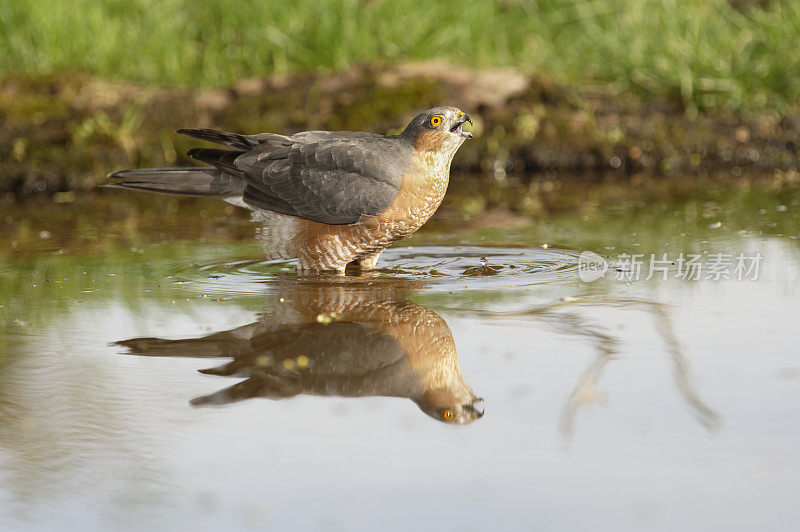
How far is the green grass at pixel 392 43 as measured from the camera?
32.9 feet

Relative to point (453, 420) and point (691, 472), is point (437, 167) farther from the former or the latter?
point (691, 472)

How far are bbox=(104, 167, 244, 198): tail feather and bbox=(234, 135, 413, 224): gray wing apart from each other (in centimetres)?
20

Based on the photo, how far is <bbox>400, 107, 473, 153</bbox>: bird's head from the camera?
546 centimetres

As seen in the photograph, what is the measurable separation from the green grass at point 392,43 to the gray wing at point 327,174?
4.57 metres

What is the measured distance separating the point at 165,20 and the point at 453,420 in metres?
8.26

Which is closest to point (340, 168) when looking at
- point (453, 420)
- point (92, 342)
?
point (92, 342)

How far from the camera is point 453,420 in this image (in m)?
3.43

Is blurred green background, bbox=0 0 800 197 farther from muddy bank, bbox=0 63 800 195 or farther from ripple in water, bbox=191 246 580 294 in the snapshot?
ripple in water, bbox=191 246 580 294

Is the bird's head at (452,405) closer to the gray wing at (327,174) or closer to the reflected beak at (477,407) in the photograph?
the reflected beak at (477,407)

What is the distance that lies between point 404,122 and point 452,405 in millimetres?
6380

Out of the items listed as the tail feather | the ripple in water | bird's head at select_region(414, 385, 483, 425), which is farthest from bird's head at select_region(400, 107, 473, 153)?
bird's head at select_region(414, 385, 483, 425)

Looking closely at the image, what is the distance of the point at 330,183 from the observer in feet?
18.8

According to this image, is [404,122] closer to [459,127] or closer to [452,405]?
[459,127]

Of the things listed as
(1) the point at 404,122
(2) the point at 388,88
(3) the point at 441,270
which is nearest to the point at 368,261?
(3) the point at 441,270
